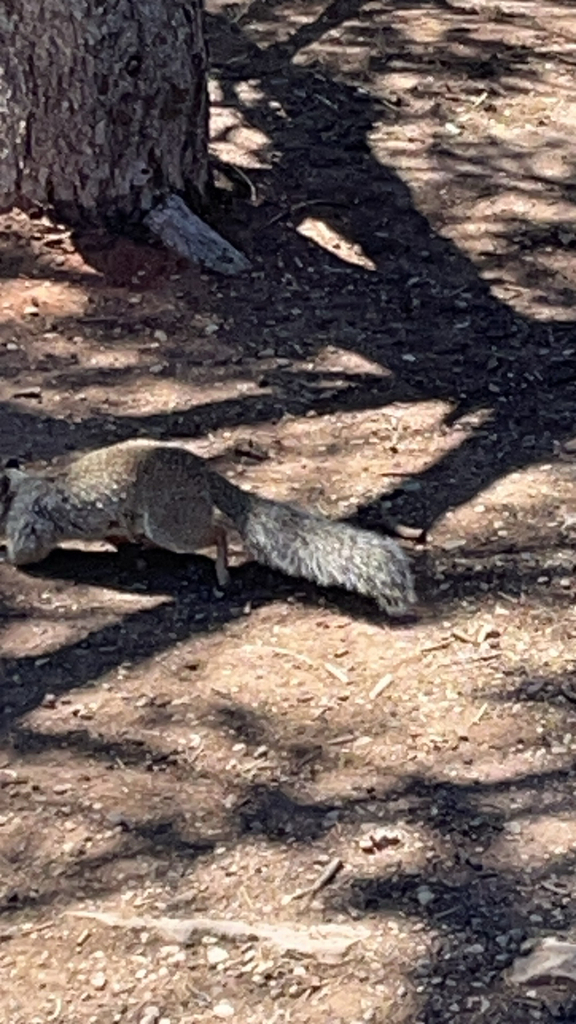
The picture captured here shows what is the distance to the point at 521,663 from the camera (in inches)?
176

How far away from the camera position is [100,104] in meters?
6.48

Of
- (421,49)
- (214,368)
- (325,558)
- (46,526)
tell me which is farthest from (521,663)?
(421,49)

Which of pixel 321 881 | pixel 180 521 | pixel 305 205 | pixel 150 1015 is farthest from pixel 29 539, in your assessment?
pixel 305 205

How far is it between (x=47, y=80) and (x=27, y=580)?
239cm

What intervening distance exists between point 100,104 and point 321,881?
3.73m

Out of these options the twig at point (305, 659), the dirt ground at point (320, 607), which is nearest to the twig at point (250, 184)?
the dirt ground at point (320, 607)

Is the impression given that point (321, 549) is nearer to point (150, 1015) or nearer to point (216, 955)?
point (216, 955)

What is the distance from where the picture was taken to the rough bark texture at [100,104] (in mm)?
6391

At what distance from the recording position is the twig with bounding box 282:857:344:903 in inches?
145

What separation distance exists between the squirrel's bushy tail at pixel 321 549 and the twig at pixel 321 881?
3.31ft

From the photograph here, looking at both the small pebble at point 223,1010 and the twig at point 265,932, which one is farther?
the twig at point 265,932

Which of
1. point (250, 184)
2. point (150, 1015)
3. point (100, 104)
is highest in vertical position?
point (100, 104)

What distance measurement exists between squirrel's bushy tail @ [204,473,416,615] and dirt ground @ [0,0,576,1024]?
4.6 inches

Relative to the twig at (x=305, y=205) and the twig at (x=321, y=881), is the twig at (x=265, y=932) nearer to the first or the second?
the twig at (x=321, y=881)
